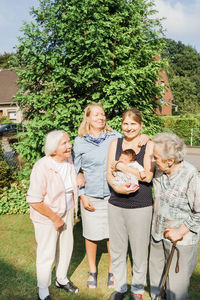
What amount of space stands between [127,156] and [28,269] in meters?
2.49

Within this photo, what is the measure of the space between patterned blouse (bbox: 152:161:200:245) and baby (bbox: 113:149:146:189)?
19cm

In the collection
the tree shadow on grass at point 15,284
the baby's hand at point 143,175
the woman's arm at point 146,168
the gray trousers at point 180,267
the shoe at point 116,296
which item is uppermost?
the woman's arm at point 146,168

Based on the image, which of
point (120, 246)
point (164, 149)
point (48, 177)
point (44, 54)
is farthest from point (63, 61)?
point (120, 246)

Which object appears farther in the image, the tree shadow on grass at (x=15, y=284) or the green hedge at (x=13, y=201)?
the green hedge at (x=13, y=201)

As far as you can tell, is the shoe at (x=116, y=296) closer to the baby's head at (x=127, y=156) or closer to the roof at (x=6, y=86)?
the baby's head at (x=127, y=156)

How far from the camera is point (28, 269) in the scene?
3.61m

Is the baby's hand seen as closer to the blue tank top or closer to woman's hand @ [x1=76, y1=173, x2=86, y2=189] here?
the blue tank top

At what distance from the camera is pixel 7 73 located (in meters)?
33.9

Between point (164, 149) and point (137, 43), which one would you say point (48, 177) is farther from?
point (137, 43)

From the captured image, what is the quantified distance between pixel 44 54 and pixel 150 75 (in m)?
1.98

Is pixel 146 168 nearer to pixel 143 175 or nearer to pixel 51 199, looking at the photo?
pixel 143 175

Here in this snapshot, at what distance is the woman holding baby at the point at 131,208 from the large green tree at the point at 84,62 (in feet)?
5.67

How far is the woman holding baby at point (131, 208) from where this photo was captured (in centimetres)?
247

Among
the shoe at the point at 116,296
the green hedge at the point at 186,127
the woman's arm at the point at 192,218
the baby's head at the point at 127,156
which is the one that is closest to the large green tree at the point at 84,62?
the baby's head at the point at 127,156
